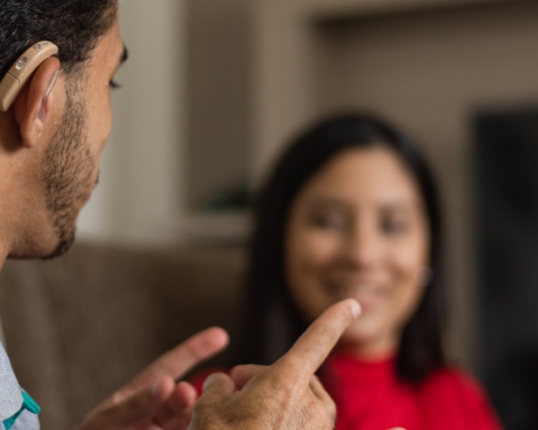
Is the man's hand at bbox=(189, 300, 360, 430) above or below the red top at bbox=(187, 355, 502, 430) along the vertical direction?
above

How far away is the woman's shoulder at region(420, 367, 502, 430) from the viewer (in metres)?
0.75

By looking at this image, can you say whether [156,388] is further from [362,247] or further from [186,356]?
[362,247]

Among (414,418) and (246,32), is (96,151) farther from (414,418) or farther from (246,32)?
(246,32)

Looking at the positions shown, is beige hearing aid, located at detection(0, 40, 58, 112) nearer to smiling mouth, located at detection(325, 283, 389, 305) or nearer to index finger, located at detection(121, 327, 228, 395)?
index finger, located at detection(121, 327, 228, 395)

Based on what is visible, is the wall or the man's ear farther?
the wall

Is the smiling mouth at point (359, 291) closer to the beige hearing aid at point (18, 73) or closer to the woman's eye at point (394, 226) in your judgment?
the woman's eye at point (394, 226)

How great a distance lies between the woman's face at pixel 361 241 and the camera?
2.28 ft

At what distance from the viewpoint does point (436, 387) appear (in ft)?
2.60

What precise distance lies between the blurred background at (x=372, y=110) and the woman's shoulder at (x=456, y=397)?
610 mm

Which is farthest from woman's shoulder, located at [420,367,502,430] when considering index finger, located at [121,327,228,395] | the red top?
index finger, located at [121,327,228,395]

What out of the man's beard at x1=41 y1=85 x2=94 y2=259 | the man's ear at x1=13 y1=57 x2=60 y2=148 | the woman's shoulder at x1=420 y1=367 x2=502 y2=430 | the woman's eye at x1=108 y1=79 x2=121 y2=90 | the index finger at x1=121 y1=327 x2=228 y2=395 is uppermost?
the woman's eye at x1=108 y1=79 x2=121 y2=90

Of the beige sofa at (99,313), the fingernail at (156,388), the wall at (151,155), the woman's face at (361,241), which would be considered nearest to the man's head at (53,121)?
the fingernail at (156,388)

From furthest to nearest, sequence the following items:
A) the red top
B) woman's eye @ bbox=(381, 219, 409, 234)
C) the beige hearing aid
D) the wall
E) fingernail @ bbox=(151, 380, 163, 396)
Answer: the wall → woman's eye @ bbox=(381, 219, 409, 234) → the red top → fingernail @ bbox=(151, 380, 163, 396) → the beige hearing aid

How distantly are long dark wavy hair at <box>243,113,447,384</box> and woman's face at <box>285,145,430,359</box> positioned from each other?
18 millimetres
